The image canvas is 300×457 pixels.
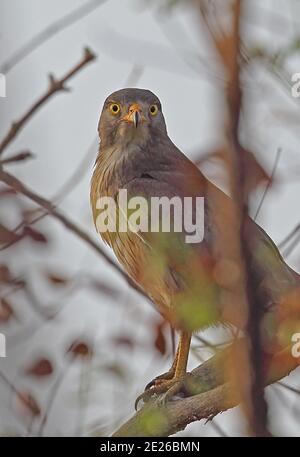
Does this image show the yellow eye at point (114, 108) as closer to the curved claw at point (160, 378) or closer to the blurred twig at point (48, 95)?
the curved claw at point (160, 378)

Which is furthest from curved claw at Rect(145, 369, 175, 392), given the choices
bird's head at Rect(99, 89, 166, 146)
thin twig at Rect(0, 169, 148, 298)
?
thin twig at Rect(0, 169, 148, 298)

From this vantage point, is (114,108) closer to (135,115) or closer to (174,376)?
(135,115)

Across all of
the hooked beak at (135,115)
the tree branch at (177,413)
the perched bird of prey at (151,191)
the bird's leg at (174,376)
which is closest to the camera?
the tree branch at (177,413)

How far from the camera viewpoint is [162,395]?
3.74 m

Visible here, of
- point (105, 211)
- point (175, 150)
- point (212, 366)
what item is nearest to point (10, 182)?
point (212, 366)

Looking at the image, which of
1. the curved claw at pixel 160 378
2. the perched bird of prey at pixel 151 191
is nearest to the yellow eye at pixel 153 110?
the perched bird of prey at pixel 151 191

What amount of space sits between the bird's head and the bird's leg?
1.04 metres

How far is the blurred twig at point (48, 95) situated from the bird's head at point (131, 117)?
6.48ft

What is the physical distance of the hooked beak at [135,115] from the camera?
4.30 meters

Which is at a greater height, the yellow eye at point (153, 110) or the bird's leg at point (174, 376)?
the yellow eye at point (153, 110)
